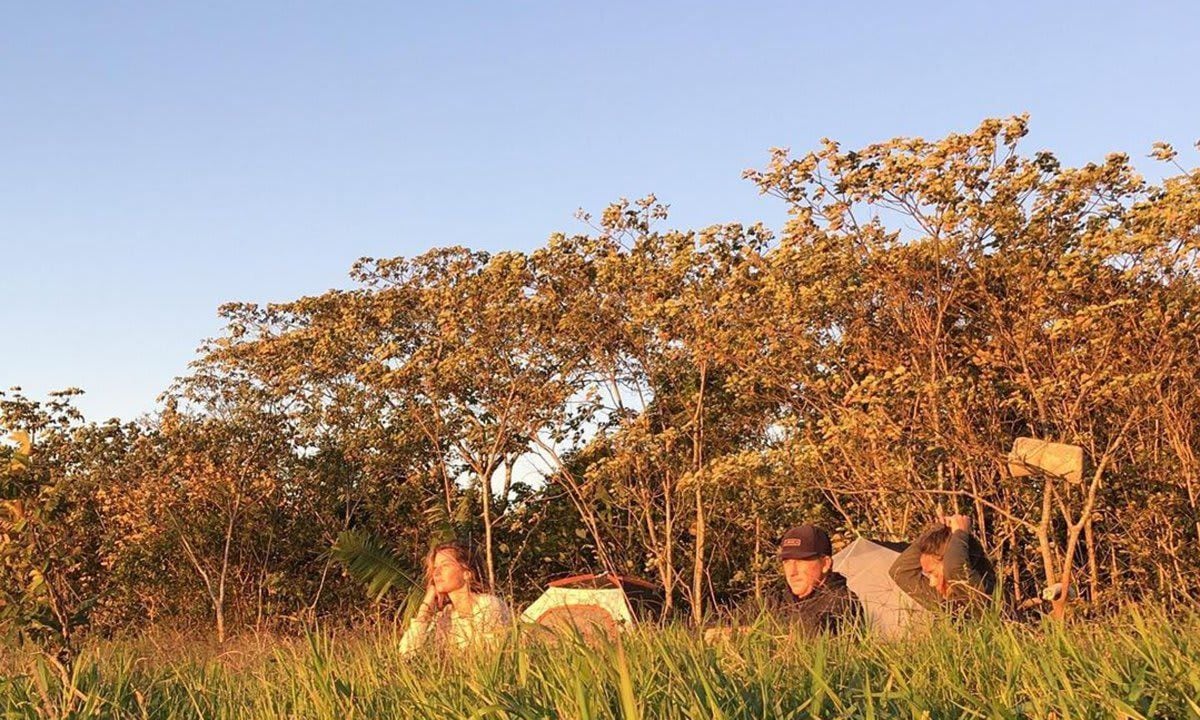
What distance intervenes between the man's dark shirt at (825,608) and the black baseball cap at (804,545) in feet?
0.49

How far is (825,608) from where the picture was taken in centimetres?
646

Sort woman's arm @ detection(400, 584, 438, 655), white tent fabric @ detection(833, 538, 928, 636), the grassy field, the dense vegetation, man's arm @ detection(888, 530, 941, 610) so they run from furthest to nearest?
the dense vegetation → white tent fabric @ detection(833, 538, 928, 636) → man's arm @ detection(888, 530, 941, 610) → woman's arm @ detection(400, 584, 438, 655) → the grassy field

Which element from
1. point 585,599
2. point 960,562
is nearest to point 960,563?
point 960,562

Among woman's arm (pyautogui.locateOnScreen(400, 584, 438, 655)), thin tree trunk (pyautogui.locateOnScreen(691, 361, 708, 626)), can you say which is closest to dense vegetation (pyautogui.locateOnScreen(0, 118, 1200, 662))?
thin tree trunk (pyautogui.locateOnScreen(691, 361, 708, 626))

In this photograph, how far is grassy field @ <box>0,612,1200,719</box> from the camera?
4.02m

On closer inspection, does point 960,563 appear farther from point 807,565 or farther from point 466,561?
point 466,561

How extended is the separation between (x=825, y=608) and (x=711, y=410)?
12.2 m

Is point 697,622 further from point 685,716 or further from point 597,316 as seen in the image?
point 597,316

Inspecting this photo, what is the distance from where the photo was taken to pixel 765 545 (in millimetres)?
19156

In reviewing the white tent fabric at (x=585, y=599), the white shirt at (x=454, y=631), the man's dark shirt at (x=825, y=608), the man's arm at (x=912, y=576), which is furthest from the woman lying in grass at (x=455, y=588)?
the man's arm at (x=912, y=576)

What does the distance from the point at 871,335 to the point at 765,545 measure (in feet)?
14.3

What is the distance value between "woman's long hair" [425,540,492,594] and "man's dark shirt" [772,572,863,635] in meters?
1.66

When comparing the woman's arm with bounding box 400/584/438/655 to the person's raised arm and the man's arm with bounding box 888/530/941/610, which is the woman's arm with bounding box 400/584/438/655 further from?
the man's arm with bounding box 888/530/941/610

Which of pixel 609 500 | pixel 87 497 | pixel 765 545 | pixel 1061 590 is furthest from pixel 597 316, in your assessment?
pixel 1061 590
